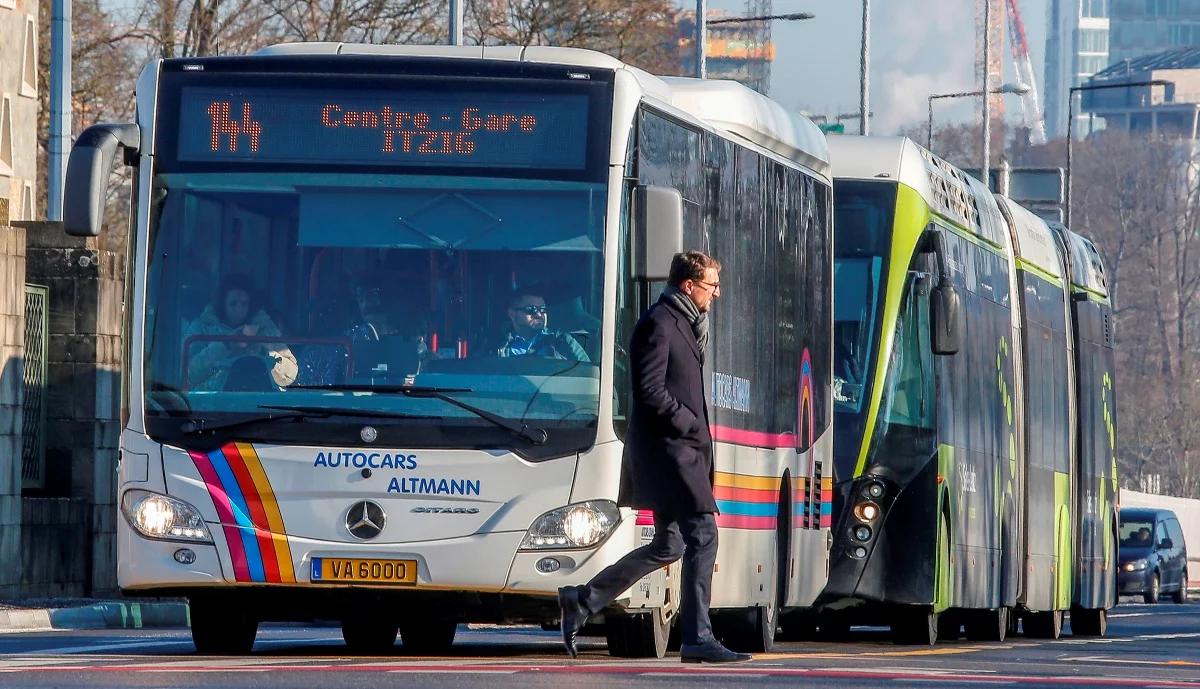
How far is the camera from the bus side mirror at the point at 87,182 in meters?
12.4

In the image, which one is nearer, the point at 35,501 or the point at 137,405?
the point at 137,405

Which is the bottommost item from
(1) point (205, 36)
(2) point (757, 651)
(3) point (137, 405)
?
(2) point (757, 651)

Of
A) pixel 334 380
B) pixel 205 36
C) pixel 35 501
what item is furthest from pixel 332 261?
pixel 205 36

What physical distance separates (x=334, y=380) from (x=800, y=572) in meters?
4.30

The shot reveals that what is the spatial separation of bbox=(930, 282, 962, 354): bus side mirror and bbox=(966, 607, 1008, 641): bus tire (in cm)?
396

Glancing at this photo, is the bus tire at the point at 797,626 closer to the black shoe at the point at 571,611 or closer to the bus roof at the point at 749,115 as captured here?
the bus roof at the point at 749,115

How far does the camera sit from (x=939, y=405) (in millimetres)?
19406

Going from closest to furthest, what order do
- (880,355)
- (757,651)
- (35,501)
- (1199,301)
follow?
1. (757,651)
2. (880,355)
3. (35,501)
4. (1199,301)

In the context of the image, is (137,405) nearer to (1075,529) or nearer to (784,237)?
(784,237)

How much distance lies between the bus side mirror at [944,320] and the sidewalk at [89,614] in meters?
6.91

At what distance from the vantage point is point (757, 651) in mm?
15617

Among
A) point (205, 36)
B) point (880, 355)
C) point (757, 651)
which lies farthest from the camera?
point (205, 36)

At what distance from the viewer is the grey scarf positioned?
39.9 feet

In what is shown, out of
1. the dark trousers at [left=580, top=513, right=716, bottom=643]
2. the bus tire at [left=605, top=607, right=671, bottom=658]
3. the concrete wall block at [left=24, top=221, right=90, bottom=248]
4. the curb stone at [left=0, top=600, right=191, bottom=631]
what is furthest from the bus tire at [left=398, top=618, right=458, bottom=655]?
the concrete wall block at [left=24, top=221, right=90, bottom=248]
